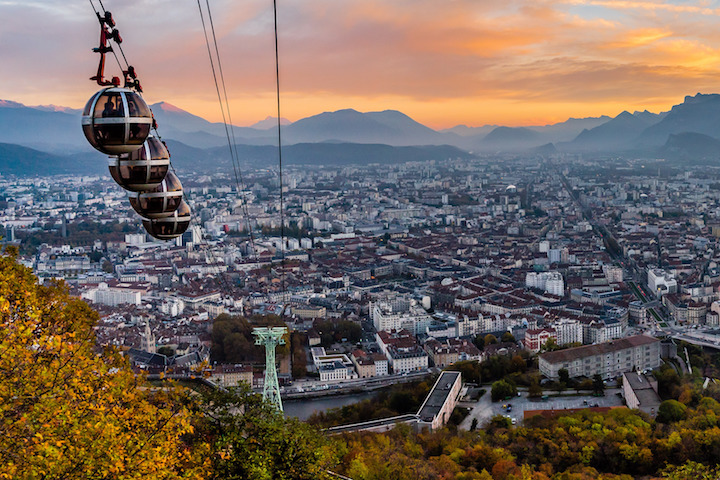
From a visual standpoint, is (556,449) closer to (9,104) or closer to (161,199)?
(161,199)

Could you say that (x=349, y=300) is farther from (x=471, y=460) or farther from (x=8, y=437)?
(x=8, y=437)

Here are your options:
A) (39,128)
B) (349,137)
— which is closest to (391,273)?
(39,128)

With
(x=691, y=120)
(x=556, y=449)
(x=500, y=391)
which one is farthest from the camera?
(x=691, y=120)

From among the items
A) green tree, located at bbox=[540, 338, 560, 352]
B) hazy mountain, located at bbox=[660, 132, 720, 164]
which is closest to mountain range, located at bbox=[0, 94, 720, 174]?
hazy mountain, located at bbox=[660, 132, 720, 164]

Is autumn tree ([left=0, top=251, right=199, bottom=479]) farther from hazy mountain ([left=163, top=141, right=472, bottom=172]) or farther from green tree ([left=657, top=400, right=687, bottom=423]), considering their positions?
hazy mountain ([left=163, top=141, right=472, bottom=172])

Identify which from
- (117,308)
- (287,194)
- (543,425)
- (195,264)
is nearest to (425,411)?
(543,425)

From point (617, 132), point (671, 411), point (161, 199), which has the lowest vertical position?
point (671, 411)

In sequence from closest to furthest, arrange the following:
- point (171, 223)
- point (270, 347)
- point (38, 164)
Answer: point (171, 223)
point (270, 347)
point (38, 164)
